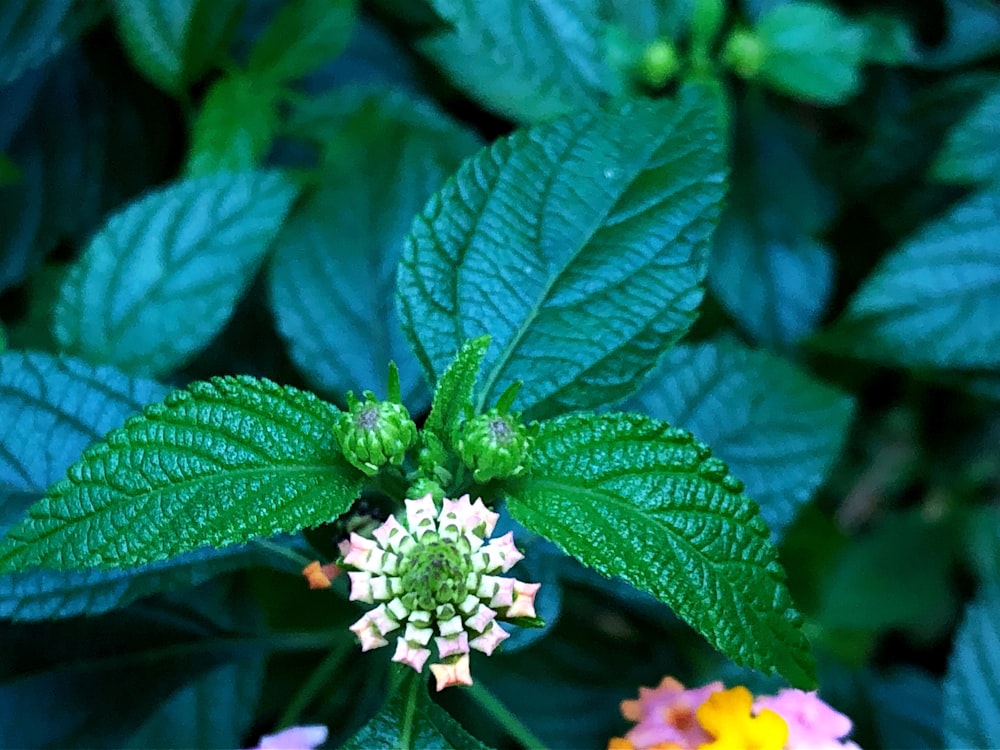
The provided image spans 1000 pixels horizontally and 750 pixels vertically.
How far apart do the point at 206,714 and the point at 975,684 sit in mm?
710

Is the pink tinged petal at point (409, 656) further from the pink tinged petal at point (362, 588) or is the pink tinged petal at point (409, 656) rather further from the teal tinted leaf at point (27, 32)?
the teal tinted leaf at point (27, 32)

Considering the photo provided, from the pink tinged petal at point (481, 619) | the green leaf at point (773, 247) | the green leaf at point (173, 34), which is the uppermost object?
the green leaf at point (773, 247)

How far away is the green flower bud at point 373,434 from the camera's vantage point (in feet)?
1.79

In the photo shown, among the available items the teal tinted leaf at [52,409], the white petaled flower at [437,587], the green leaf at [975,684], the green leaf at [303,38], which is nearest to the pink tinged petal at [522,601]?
the white petaled flower at [437,587]

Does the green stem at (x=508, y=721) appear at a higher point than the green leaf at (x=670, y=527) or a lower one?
lower

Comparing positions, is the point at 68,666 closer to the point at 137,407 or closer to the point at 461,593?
the point at 137,407

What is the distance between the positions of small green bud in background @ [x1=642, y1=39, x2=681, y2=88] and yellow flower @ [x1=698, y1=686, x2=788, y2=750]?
708mm

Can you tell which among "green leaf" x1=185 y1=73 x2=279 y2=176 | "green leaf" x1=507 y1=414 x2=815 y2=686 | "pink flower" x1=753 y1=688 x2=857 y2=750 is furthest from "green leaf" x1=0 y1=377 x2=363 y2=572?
"green leaf" x1=185 y1=73 x2=279 y2=176

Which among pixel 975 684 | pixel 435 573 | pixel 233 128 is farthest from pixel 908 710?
pixel 233 128

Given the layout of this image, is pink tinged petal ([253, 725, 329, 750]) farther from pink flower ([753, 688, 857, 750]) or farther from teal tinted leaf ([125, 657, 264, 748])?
pink flower ([753, 688, 857, 750])

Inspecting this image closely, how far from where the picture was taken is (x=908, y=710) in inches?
42.3

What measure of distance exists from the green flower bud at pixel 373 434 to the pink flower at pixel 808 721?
1.20 feet

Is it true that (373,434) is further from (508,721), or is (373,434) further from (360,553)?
(508,721)

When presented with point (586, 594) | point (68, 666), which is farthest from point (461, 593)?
point (586, 594)
